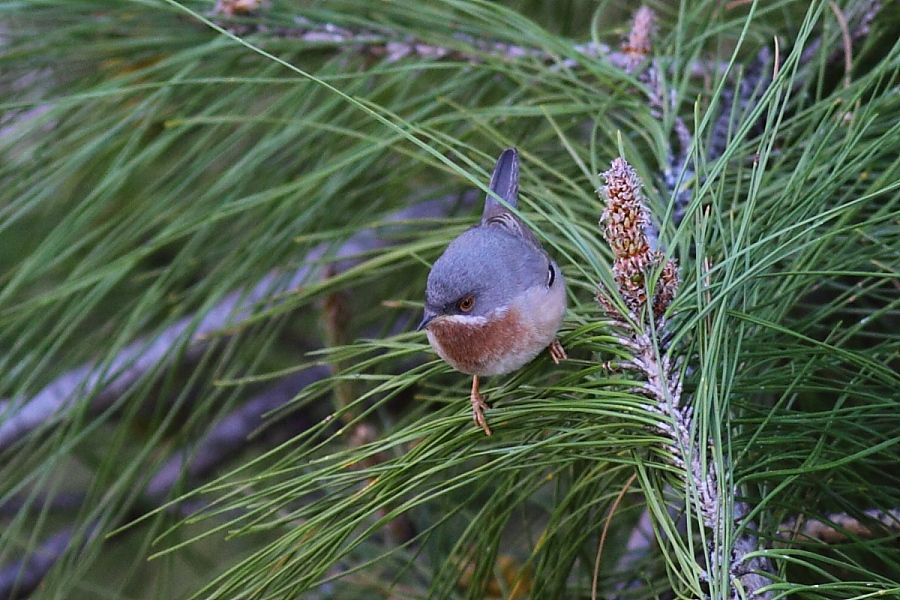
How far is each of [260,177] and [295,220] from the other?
0.56 ft

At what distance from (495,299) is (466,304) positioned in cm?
6

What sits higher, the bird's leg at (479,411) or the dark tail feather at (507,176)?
the dark tail feather at (507,176)

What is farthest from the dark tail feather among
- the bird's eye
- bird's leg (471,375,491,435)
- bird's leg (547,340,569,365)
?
bird's leg (471,375,491,435)

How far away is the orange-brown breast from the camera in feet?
5.08

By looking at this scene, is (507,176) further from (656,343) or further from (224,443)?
(224,443)

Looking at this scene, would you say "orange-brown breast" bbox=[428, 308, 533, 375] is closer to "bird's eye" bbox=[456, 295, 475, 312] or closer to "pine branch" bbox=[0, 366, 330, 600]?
"bird's eye" bbox=[456, 295, 475, 312]

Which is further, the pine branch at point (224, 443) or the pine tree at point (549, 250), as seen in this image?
the pine branch at point (224, 443)

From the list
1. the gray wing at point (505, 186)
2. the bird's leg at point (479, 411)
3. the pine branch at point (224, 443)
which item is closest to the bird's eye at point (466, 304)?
the gray wing at point (505, 186)

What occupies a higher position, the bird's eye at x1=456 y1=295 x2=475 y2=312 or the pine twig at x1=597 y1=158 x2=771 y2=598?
the pine twig at x1=597 y1=158 x2=771 y2=598

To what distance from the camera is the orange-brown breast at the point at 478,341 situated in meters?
1.55

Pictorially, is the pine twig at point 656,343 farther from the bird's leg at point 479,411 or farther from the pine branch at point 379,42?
the pine branch at point 379,42

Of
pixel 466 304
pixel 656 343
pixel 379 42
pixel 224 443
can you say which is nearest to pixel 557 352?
pixel 466 304

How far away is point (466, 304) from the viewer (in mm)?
1700

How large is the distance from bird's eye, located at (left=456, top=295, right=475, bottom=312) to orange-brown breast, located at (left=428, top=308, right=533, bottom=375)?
0.06 m
